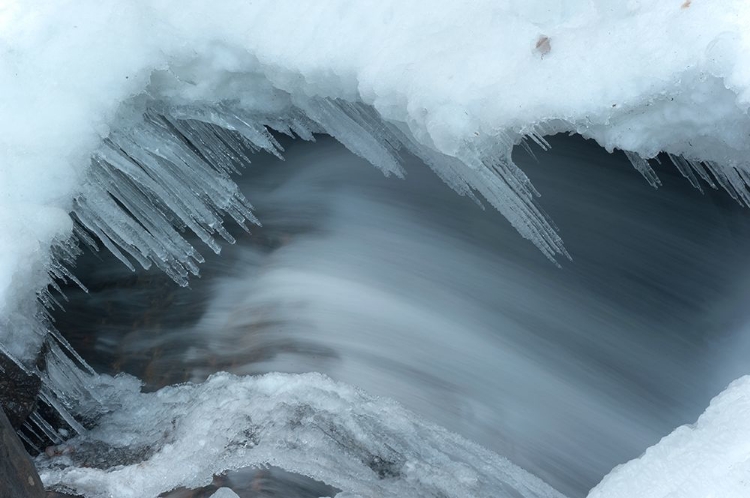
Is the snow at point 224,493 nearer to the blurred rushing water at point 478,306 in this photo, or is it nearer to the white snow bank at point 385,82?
the blurred rushing water at point 478,306

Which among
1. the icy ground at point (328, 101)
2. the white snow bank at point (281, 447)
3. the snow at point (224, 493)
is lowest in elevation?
the snow at point (224, 493)

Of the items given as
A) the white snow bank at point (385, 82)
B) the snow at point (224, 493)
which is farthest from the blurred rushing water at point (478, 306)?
the snow at point (224, 493)

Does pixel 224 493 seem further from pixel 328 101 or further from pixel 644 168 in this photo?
pixel 644 168

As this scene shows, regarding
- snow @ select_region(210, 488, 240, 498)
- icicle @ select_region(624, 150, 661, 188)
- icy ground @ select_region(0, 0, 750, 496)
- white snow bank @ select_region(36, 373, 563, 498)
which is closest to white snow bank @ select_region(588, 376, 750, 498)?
icy ground @ select_region(0, 0, 750, 496)

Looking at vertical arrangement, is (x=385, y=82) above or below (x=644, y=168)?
below

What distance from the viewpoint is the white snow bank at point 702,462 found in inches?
57.0

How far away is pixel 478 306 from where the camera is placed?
2.38 m

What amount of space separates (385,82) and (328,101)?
324mm

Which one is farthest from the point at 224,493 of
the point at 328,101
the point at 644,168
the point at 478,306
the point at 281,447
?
the point at 644,168

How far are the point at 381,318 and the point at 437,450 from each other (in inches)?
18.8

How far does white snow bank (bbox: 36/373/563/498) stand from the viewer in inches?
79.7

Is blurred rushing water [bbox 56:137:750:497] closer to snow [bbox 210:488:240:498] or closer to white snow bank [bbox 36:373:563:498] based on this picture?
white snow bank [bbox 36:373:563:498]

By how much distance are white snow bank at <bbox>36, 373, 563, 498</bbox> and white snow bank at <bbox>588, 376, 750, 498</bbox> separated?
0.53 m

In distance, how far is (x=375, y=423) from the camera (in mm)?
2133
